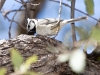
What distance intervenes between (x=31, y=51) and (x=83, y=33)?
57cm

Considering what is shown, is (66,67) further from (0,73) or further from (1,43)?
(0,73)

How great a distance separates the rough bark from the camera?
3.02 feet

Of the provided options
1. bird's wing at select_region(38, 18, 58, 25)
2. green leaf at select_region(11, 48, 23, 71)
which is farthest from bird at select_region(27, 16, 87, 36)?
green leaf at select_region(11, 48, 23, 71)

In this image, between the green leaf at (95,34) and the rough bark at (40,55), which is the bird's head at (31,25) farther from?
the green leaf at (95,34)

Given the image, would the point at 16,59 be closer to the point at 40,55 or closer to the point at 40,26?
the point at 40,55

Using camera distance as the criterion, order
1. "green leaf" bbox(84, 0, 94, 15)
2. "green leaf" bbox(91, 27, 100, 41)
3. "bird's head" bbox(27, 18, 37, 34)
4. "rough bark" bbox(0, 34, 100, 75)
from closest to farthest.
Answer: "green leaf" bbox(91, 27, 100, 41) → "green leaf" bbox(84, 0, 94, 15) → "rough bark" bbox(0, 34, 100, 75) → "bird's head" bbox(27, 18, 37, 34)

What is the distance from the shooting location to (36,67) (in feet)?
3.06

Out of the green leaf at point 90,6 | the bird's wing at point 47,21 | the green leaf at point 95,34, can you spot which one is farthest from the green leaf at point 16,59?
the bird's wing at point 47,21

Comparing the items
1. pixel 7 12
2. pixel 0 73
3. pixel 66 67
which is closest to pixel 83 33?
pixel 0 73

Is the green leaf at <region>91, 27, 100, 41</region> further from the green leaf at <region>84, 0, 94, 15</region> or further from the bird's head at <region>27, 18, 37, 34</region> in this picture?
the bird's head at <region>27, 18, 37, 34</region>

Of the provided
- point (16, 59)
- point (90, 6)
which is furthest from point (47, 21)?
point (16, 59)

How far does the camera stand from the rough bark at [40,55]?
921 millimetres

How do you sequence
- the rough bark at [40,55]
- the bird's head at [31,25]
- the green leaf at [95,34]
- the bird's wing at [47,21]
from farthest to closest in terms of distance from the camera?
the bird's head at [31,25] → the bird's wing at [47,21] → the rough bark at [40,55] → the green leaf at [95,34]

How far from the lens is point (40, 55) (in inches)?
38.6
